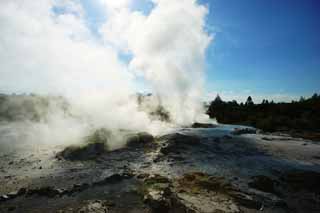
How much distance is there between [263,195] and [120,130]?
12195 millimetres

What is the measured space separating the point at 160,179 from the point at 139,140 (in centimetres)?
702

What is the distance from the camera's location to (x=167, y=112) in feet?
104

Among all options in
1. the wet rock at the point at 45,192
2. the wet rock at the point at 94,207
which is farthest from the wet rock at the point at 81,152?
the wet rock at the point at 94,207

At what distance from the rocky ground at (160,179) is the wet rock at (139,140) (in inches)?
9.1

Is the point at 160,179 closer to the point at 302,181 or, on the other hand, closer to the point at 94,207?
the point at 94,207

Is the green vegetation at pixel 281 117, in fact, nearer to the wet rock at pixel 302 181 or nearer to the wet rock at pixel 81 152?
the wet rock at pixel 302 181

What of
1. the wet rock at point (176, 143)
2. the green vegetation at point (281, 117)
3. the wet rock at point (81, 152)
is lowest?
the wet rock at point (81, 152)

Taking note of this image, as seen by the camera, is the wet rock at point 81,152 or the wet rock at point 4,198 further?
the wet rock at point 81,152

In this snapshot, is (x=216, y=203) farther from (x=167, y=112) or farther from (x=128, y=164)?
(x=167, y=112)

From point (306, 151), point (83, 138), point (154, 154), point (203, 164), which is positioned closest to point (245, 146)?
point (306, 151)

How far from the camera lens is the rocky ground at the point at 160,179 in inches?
290

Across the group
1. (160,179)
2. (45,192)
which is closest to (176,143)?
(160,179)

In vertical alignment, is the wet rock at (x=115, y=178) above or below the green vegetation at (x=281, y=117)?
below

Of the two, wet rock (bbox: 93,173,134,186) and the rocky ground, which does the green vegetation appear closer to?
the rocky ground
